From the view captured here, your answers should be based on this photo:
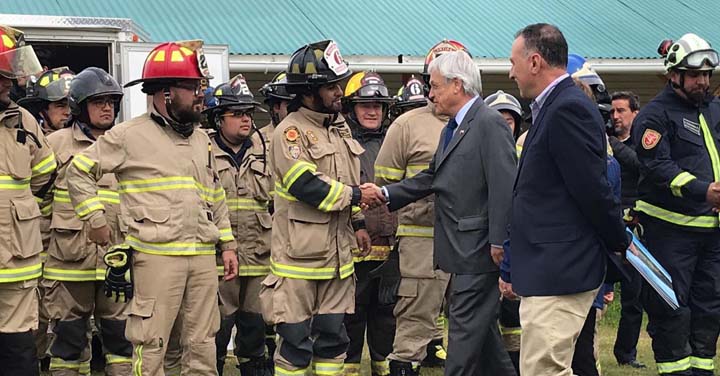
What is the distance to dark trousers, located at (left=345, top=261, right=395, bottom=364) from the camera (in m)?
8.38

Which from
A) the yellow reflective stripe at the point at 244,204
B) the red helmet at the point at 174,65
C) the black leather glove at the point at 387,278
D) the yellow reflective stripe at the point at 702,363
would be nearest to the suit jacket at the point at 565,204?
the red helmet at the point at 174,65

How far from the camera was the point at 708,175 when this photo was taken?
7.52 m

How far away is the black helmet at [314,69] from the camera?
6.98 meters

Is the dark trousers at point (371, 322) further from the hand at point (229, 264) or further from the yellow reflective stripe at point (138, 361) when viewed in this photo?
the yellow reflective stripe at point (138, 361)

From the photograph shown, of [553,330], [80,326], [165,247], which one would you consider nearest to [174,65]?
[165,247]

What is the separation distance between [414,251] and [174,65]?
7.57ft

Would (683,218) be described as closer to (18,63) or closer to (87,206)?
(87,206)

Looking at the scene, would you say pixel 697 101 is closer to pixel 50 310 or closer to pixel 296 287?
pixel 296 287

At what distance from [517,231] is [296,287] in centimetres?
211

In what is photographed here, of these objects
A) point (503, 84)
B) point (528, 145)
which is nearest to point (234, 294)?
point (528, 145)

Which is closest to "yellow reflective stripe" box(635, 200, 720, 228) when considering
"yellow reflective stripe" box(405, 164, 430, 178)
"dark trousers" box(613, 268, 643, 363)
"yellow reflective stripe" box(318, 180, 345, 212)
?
"dark trousers" box(613, 268, 643, 363)

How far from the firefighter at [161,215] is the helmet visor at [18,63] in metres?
0.64

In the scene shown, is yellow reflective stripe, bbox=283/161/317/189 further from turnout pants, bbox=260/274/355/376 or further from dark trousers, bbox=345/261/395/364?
dark trousers, bbox=345/261/395/364

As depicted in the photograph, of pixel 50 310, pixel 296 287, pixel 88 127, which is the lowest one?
A: pixel 50 310
